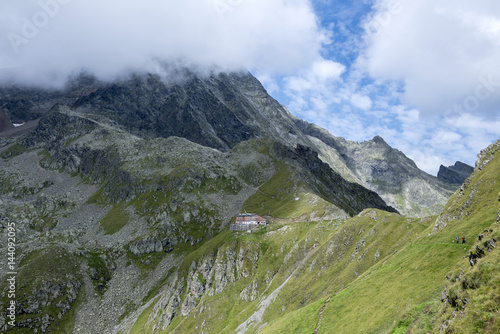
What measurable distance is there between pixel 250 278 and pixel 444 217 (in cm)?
8097

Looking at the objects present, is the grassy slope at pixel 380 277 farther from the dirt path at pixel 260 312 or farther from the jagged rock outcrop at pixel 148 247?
the jagged rock outcrop at pixel 148 247

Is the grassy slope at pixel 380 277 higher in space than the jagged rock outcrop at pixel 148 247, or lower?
lower

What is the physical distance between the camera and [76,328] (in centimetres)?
14512

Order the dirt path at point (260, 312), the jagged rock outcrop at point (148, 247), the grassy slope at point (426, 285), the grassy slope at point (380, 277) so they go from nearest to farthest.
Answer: the grassy slope at point (426, 285)
the grassy slope at point (380, 277)
the dirt path at point (260, 312)
the jagged rock outcrop at point (148, 247)

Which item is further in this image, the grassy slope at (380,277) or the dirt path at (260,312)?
the dirt path at (260,312)

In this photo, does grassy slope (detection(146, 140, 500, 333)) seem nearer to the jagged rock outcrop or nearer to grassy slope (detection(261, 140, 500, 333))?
grassy slope (detection(261, 140, 500, 333))

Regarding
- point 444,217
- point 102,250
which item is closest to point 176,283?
point 102,250

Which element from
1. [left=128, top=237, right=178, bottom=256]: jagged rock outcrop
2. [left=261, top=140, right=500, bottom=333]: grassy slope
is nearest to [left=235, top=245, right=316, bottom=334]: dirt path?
[left=261, top=140, right=500, bottom=333]: grassy slope

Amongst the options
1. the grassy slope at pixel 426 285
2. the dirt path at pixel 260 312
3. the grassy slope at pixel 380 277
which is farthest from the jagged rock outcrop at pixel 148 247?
the grassy slope at pixel 426 285

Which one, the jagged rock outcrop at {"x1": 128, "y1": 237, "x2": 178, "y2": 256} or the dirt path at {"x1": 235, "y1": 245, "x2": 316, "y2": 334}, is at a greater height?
the jagged rock outcrop at {"x1": 128, "y1": 237, "x2": 178, "y2": 256}

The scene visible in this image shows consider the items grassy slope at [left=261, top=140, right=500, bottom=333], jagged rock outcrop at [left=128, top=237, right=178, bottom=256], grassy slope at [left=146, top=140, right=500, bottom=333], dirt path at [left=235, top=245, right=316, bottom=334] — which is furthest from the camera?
jagged rock outcrop at [left=128, top=237, right=178, bottom=256]

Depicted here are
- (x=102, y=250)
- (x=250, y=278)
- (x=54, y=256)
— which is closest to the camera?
(x=250, y=278)

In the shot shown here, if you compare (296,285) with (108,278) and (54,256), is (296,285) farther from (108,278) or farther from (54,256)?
(54,256)

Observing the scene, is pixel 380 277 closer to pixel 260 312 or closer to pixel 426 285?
pixel 426 285
